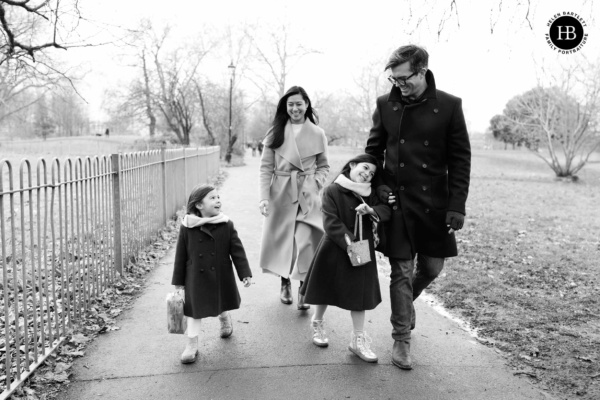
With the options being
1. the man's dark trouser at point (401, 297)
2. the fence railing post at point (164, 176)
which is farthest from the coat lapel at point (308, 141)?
the fence railing post at point (164, 176)

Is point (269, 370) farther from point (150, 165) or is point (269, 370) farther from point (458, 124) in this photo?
point (150, 165)

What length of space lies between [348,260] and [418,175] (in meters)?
0.78

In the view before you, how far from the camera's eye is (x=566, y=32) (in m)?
5.84

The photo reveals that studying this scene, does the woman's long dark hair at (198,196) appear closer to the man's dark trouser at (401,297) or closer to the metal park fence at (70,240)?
the metal park fence at (70,240)

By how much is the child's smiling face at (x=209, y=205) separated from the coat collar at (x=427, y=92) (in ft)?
4.81

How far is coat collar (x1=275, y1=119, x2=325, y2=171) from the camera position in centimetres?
500

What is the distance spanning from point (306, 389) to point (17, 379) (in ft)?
5.70

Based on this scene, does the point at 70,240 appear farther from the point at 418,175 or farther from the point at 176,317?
the point at 418,175

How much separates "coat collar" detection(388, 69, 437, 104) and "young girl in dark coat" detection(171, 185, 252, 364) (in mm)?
1463

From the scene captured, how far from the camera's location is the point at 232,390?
10.7 ft

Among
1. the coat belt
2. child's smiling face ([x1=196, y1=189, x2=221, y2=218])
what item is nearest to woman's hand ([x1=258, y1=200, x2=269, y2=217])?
the coat belt

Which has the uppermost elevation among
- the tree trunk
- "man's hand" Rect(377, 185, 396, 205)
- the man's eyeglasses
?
the tree trunk

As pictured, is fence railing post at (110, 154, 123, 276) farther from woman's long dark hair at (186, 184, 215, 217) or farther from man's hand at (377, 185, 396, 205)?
man's hand at (377, 185, 396, 205)

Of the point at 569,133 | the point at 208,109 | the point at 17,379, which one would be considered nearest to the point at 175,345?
the point at 17,379
